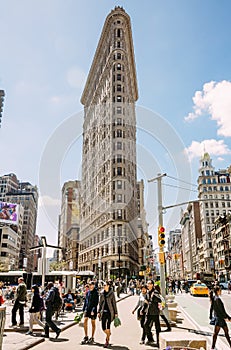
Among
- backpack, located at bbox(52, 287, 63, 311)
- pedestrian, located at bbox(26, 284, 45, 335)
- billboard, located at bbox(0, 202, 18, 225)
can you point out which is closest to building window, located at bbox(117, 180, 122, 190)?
billboard, located at bbox(0, 202, 18, 225)

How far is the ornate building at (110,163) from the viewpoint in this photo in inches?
2751

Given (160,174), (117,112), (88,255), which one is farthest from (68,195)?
(160,174)

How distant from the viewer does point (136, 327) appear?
1270 cm

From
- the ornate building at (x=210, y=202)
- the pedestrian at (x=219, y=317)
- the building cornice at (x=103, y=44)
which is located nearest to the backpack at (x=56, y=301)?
the pedestrian at (x=219, y=317)

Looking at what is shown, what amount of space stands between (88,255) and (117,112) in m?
37.8

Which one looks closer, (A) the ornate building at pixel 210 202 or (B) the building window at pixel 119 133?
(B) the building window at pixel 119 133

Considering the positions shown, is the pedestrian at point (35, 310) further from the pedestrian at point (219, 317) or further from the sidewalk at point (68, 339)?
the pedestrian at point (219, 317)

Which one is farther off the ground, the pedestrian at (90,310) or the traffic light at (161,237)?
the traffic light at (161,237)

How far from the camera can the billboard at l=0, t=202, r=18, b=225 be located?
70938mm

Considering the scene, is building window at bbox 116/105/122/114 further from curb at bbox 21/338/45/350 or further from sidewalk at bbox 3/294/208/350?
curb at bbox 21/338/45/350

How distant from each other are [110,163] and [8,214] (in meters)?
25.9

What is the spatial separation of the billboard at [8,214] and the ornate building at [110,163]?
19.5 metres

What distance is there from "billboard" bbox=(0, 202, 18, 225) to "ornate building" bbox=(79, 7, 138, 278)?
767 inches

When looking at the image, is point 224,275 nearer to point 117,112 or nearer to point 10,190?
point 117,112
